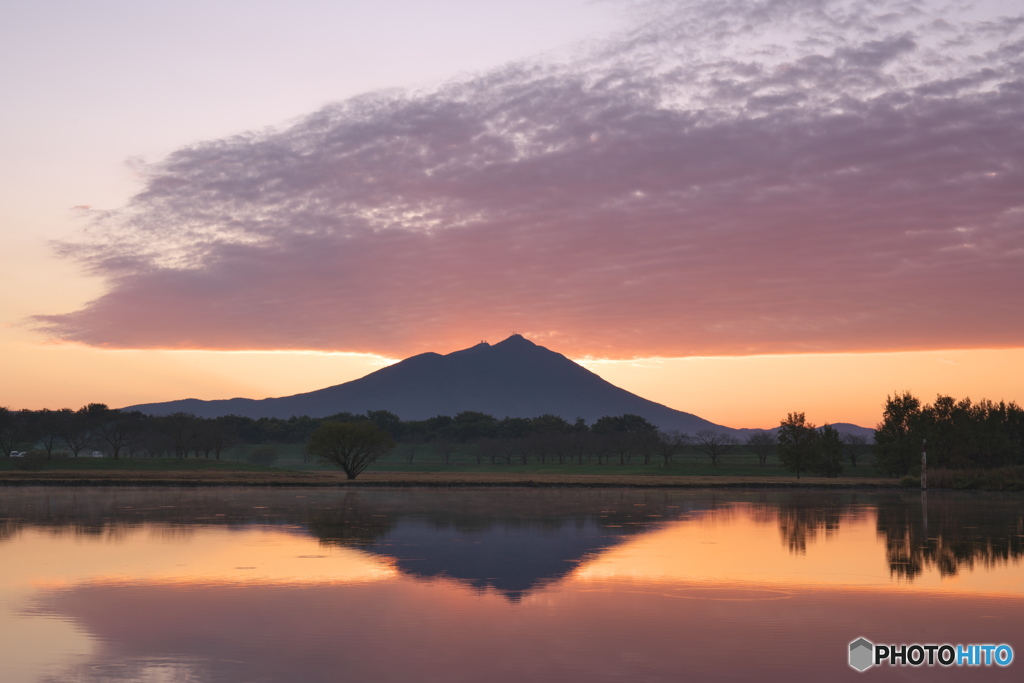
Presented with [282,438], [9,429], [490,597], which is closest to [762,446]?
[282,438]

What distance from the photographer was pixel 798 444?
94625 millimetres

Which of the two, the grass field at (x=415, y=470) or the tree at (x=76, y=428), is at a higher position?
the tree at (x=76, y=428)

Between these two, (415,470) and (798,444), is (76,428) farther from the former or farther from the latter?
(798,444)

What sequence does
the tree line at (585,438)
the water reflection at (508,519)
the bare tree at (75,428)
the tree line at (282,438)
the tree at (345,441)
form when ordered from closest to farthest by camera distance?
the water reflection at (508,519) → the tree at (345,441) → the tree line at (585,438) → the bare tree at (75,428) → the tree line at (282,438)

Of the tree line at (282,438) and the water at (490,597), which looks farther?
the tree line at (282,438)

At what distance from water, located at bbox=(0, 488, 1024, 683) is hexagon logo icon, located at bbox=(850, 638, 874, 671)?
255 mm

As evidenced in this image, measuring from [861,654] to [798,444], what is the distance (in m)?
83.7

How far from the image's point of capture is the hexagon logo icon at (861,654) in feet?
46.7

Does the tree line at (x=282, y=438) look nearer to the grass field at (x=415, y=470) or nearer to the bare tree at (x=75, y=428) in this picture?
the bare tree at (x=75, y=428)

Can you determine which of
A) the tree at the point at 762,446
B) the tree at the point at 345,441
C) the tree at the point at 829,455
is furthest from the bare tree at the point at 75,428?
the tree at the point at 762,446

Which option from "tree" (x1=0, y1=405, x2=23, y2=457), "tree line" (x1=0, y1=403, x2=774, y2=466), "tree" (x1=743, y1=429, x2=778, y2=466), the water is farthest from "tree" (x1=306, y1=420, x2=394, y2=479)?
"tree" (x1=743, y1=429, x2=778, y2=466)

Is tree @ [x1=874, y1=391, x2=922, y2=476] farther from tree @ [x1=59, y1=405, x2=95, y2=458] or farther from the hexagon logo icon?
tree @ [x1=59, y1=405, x2=95, y2=458]

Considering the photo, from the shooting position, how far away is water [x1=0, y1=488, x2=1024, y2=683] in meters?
14.1

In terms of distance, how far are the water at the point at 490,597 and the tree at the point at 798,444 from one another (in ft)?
175
